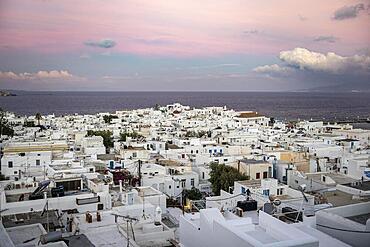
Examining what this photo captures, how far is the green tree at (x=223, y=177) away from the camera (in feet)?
22.2

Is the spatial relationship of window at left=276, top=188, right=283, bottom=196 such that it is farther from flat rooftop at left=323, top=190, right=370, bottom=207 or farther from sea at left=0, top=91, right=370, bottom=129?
sea at left=0, top=91, right=370, bottom=129

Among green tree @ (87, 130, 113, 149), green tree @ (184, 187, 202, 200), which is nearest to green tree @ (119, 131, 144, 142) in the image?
green tree @ (87, 130, 113, 149)

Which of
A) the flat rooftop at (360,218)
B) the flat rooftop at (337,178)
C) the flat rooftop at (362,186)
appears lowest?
the flat rooftop at (337,178)

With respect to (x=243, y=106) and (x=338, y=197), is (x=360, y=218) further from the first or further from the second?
(x=243, y=106)

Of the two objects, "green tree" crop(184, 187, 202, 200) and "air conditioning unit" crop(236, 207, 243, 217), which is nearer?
"air conditioning unit" crop(236, 207, 243, 217)

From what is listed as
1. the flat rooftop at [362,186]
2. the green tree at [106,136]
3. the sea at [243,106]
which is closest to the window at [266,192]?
the flat rooftop at [362,186]

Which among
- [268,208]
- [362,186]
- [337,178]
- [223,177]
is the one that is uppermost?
[268,208]

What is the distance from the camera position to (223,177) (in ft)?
22.4

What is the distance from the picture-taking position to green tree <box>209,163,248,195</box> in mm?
6777

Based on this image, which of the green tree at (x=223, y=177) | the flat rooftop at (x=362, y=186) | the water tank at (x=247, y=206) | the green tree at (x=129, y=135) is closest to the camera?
the water tank at (x=247, y=206)

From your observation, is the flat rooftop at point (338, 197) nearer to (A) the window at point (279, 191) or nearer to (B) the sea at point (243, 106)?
(A) the window at point (279, 191)

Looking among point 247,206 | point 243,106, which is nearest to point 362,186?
point 247,206

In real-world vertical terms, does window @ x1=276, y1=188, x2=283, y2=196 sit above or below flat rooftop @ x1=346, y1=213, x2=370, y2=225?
below

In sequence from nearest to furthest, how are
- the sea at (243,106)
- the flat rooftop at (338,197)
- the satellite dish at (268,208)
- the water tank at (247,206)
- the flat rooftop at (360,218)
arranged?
1. the flat rooftop at (360,218)
2. the satellite dish at (268,208)
3. the water tank at (247,206)
4. the flat rooftop at (338,197)
5. the sea at (243,106)
